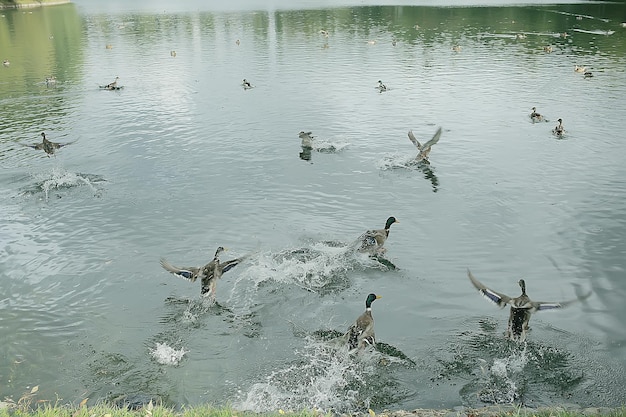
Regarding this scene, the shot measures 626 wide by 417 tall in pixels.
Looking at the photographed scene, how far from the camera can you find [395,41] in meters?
61.8

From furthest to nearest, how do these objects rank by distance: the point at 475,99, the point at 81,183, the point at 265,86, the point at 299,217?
the point at 265,86
the point at 475,99
the point at 81,183
the point at 299,217

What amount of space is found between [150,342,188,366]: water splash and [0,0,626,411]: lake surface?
66 millimetres

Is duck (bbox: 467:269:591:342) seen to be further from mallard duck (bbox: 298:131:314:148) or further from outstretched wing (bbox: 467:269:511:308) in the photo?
mallard duck (bbox: 298:131:314:148)

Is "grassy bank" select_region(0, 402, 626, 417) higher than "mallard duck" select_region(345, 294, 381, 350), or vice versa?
"grassy bank" select_region(0, 402, 626, 417)

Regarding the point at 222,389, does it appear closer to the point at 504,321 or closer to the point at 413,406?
the point at 413,406

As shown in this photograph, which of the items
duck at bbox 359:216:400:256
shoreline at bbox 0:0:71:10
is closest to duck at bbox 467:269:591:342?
duck at bbox 359:216:400:256

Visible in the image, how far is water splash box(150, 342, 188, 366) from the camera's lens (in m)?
12.7

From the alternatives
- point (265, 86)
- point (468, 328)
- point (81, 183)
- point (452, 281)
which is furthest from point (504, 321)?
point (265, 86)

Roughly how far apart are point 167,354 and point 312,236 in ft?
22.6

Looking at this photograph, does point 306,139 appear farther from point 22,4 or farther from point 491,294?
point 22,4

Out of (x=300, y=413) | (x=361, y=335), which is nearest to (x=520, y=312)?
(x=361, y=335)

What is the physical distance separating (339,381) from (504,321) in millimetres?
4667

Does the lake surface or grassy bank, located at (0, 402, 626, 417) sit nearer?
grassy bank, located at (0, 402, 626, 417)

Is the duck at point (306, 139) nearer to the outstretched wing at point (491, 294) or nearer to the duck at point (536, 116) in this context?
the duck at point (536, 116)
